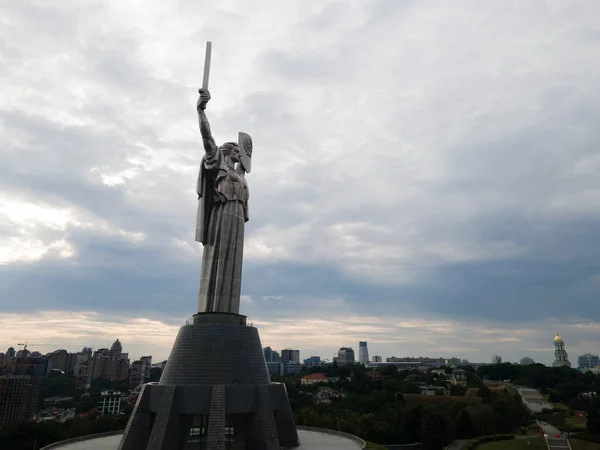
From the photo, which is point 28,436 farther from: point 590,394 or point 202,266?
point 590,394

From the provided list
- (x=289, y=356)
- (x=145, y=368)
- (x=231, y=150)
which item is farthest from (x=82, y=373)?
(x=289, y=356)

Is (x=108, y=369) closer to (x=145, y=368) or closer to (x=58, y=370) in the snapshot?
(x=145, y=368)

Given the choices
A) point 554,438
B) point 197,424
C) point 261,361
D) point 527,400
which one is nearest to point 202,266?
point 261,361

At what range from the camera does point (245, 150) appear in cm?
2053

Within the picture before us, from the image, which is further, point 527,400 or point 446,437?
point 527,400

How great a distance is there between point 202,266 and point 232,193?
338cm

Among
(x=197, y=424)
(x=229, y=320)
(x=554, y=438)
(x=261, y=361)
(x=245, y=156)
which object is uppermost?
(x=245, y=156)

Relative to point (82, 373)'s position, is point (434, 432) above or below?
below

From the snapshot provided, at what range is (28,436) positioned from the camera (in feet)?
88.3

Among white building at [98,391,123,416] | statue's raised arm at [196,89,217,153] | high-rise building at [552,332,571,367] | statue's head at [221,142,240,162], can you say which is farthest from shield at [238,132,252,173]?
high-rise building at [552,332,571,367]

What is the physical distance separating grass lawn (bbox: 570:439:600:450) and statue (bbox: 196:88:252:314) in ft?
86.3

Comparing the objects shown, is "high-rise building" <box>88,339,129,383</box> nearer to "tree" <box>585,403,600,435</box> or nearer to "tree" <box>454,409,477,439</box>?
"tree" <box>454,409,477,439</box>

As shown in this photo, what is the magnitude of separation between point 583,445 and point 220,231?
29.2 metres

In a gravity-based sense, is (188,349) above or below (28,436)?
above
